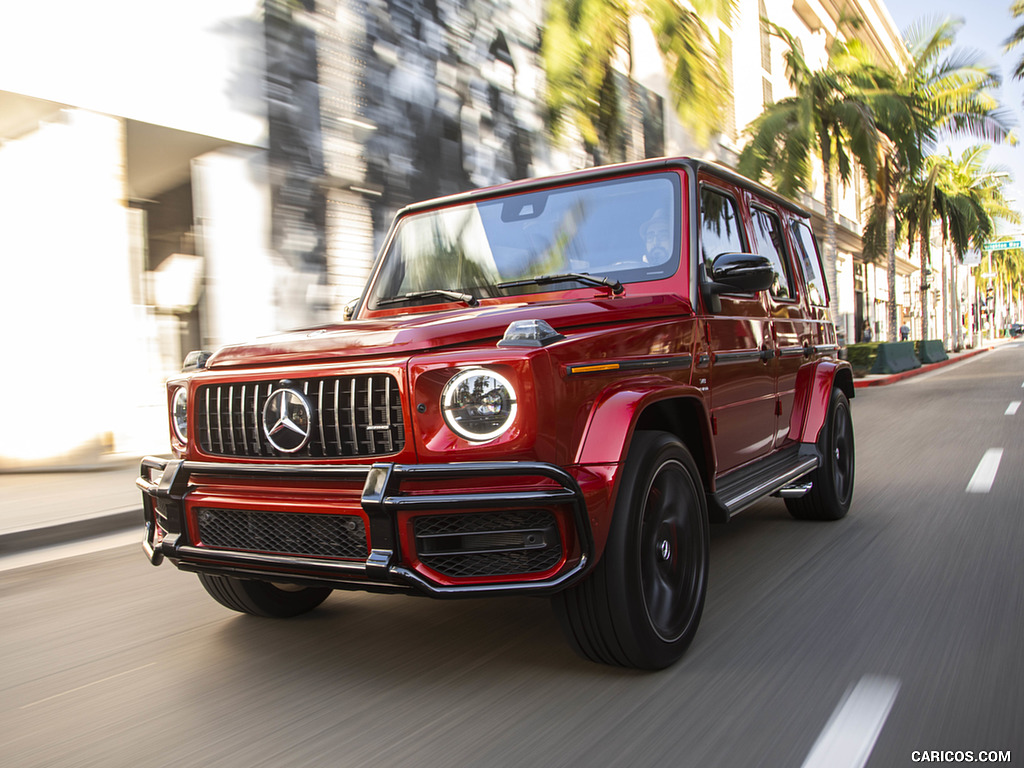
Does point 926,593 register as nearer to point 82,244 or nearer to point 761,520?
point 761,520

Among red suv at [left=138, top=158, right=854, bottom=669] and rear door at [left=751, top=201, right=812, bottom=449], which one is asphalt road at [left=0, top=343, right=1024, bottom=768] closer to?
red suv at [left=138, top=158, right=854, bottom=669]

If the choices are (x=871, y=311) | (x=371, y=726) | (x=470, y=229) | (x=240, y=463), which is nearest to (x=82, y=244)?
(x=470, y=229)

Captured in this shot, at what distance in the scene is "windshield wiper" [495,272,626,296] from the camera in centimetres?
375

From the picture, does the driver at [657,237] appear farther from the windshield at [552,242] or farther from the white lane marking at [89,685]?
the white lane marking at [89,685]

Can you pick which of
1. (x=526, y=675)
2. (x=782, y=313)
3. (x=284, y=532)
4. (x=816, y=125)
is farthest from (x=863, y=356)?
(x=284, y=532)

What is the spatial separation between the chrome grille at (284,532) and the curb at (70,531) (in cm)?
339

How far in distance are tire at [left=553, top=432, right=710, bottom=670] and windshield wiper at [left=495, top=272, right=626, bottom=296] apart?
2.57 ft

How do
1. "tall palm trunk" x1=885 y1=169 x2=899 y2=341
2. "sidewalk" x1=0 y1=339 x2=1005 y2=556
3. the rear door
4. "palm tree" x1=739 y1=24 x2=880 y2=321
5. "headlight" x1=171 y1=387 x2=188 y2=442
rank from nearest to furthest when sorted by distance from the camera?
"headlight" x1=171 y1=387 x2=188 y2=442 → the rear door → "sidewalk" x1=0 y1=339 x2=1005 y2=556 → "palm tree" x1=739 y1=24 x2=880 y2=321 → "tall palm trunk" x1=885 y1=169 x2=899 y2=341

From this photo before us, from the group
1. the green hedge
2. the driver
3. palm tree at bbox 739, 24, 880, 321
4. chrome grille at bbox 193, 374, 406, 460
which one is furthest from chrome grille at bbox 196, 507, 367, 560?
the green hedge

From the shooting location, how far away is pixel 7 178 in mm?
9242

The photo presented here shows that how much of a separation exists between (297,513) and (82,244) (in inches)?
300

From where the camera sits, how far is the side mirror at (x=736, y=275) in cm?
376

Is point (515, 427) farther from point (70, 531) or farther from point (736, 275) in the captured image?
point (70, 531)

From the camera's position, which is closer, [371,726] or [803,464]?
[371,726]
